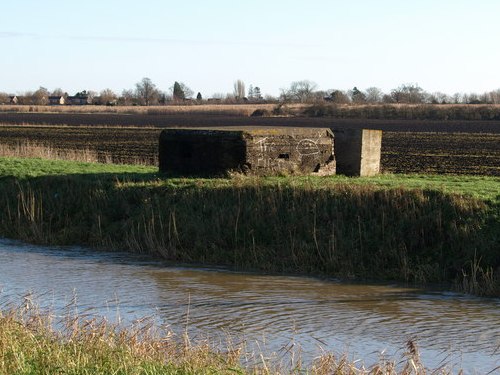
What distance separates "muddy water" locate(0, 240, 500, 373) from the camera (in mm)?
11172

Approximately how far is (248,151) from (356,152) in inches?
141

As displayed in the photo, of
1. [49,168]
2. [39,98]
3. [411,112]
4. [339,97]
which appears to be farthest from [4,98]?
[49,168]

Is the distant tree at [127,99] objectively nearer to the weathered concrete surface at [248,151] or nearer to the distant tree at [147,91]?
the distant tree at [147,91]

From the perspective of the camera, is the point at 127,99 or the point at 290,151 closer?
the point at 290,151

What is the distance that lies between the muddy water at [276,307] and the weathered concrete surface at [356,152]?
7.73 metres

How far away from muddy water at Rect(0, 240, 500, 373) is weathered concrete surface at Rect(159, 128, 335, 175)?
14.8ft

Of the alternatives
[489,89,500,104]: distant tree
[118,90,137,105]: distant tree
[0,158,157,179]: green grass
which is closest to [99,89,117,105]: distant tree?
[118,90,137,105]: distant tree

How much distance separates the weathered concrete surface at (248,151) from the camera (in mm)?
20922

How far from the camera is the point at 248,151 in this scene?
20859 mm

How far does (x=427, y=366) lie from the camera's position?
10.2 meters

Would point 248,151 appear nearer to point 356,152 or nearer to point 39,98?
point 356,152

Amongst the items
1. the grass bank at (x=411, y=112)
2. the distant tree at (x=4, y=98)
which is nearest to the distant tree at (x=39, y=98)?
the distant tree at (x=4, y=98)

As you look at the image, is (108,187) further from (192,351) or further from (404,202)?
(192,351)

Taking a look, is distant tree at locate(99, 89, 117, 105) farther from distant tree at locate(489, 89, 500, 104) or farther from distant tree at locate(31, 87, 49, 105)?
distant tree at locate(489, 89, 500, 104)
